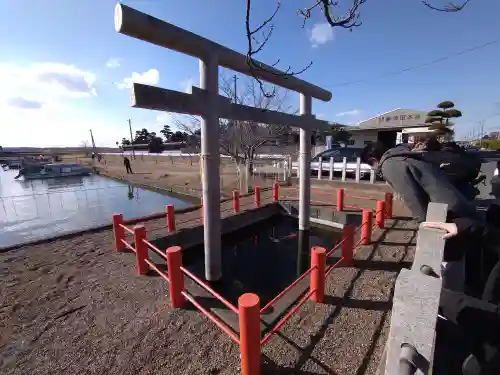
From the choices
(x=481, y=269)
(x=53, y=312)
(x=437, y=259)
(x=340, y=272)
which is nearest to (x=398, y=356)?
(x=437, y=259)

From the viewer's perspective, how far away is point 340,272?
4371 mm

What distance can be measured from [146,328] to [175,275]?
2.36 feet

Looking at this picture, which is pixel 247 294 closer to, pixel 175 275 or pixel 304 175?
pixel 175 275

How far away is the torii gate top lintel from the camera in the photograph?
2807mm

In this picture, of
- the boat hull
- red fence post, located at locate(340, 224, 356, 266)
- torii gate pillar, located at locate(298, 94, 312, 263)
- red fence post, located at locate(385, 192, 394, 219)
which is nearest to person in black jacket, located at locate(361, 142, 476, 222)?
red fence post, located at locate(340, 224, 356, 266)

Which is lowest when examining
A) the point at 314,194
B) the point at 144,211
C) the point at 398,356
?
the point at 144,211

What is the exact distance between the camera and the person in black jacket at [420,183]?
168 centimetres

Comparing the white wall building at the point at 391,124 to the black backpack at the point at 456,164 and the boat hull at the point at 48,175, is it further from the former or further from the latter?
the boat hull at the point at 48,175

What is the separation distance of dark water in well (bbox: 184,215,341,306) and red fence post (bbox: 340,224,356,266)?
1439 millimetres

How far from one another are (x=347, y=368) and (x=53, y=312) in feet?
13.2

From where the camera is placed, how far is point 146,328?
10.1 ft

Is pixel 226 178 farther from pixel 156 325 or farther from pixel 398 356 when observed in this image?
pixel 398 356

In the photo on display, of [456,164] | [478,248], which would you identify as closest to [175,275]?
[478,248]

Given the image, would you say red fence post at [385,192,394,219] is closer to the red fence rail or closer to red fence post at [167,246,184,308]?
the red fence rail
